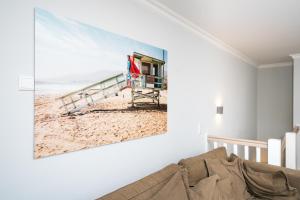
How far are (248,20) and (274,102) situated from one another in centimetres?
373

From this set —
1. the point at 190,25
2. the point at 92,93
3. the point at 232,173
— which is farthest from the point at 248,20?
the point at 92,93

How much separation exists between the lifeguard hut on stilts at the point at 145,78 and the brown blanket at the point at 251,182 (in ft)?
2.98

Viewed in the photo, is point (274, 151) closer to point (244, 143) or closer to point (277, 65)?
point (244, 143)

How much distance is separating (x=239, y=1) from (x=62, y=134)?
2.14 m

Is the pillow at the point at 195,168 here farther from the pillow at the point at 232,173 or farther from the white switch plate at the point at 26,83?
the white switch plate at the point at 26,83

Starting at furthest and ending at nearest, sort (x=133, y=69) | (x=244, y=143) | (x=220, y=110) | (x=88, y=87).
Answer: (x=220, y=110) → (x=244, y=143) → (x=133, y=69) → (x=88, y=87)

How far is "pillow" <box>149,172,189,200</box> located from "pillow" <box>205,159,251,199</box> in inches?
21.6

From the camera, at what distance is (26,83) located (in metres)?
1.34

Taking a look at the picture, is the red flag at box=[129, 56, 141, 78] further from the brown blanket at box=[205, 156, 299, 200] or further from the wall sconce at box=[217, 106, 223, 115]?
the wall sconce at box=[217, 106, 223, 115]

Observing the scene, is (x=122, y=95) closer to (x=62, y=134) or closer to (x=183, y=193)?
(x=62, y=134)

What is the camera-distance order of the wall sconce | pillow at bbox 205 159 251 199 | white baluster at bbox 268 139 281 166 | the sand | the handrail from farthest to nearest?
the wall sconce
the handrail
white baluster at bbox 268 139 281 166
pillow at bbox 205 159 251 199
the sand

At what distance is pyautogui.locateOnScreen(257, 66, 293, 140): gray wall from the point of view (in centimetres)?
555

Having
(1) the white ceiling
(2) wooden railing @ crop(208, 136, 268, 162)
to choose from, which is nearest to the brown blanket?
(2) wooden railing @ crop(208, 136, 268, 162)

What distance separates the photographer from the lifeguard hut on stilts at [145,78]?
2102 mm
